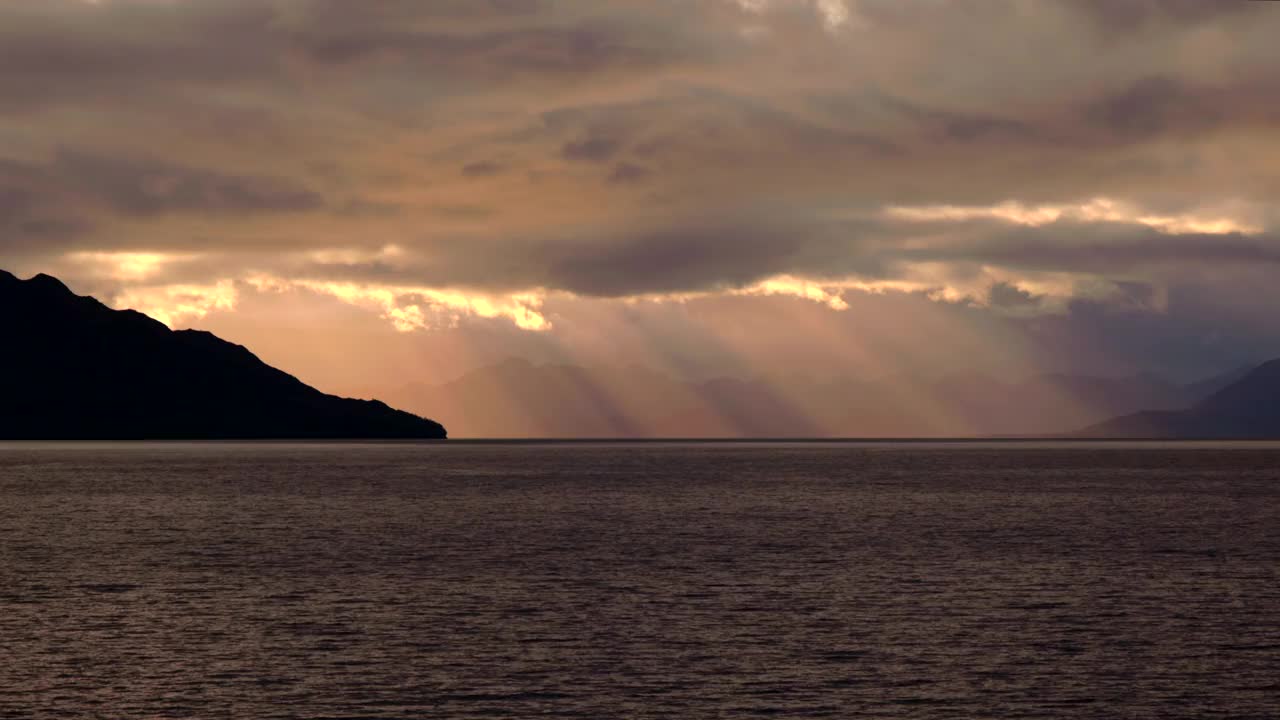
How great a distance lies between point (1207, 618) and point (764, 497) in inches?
4400

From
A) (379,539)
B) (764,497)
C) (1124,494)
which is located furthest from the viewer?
(1124,494)

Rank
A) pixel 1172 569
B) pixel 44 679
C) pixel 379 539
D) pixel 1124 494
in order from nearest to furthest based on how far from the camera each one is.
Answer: pixel 44 679
pixel 1172 569
pixel 379 539
pixel 1124 494

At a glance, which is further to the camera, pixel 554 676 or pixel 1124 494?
pixel 1124 494

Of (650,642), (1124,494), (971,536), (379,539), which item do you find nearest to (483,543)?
(379,539)

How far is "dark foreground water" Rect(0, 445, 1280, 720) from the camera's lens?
44344 mm

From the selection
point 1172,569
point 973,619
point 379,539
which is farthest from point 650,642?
→ point 379,539

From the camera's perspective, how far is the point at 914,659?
1984 inches

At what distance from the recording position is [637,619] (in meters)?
60.3

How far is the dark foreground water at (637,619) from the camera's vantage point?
145 ft

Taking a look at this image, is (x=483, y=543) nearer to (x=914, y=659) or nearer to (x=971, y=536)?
(x=971, y=536)

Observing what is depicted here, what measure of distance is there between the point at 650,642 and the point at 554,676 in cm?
746

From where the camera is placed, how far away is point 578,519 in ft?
415

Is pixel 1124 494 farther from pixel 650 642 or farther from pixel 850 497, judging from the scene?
pixel 650 642

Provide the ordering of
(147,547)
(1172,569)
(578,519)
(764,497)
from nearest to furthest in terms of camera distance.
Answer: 1. (1172,569)
2. (147,547)
3. (578,519)
4. (764,497)
